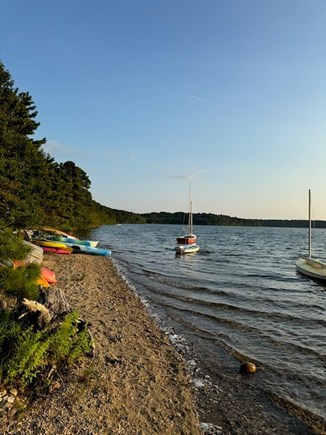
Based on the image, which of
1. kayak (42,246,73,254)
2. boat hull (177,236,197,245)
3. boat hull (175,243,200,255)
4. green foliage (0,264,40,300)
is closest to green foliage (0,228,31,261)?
green foliage (0,264,40,300)

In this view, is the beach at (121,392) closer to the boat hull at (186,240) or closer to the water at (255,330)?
the water at (255,330)

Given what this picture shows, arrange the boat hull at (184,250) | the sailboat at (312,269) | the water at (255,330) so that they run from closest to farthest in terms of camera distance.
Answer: the water at (255,330)
the sailboat at (312,269)
the boat hull at (184,250)

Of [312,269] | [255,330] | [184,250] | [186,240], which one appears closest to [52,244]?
[184,250]

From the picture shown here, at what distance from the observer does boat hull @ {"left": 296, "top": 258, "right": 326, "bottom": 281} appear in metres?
24.8

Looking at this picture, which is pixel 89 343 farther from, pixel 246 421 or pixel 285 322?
pixel 285 322

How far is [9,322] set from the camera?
6.07 meters

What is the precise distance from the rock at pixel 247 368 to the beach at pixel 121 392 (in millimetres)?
1528

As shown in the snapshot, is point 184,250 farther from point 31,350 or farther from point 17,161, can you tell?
point 31,350

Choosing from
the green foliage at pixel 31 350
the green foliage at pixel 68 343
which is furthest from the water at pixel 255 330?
the green foliage at pixel 31 350

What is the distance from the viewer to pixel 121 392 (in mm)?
6359

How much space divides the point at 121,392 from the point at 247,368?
3628mm

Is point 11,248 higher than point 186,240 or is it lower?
higher

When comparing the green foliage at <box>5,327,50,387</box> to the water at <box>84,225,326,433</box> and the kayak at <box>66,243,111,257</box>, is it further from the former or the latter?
the kayak at <box>66,243,111,257</box>

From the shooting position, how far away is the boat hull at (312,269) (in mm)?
24828
